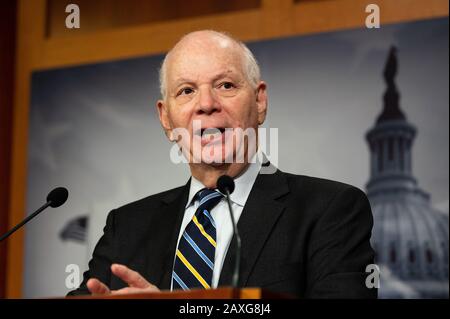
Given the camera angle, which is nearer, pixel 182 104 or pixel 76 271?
pixel 182 104

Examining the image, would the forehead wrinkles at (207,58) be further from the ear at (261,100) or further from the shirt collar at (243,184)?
the shirt collar at (243,184)

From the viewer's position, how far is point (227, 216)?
239cm

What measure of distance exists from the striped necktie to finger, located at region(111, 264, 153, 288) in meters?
0.36

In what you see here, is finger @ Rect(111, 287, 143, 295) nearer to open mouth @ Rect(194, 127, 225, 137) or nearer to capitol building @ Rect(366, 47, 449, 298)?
open mouth @ Rect(194, 127, 225, 137)

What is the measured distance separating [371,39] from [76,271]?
6.54 ft

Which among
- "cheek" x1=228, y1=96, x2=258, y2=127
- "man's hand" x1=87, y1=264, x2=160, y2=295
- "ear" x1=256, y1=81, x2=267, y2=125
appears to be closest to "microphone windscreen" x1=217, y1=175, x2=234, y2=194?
"man's hand" x1=87, y1=264, x2=160, y2=295

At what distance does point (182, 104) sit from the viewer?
2.53 metres

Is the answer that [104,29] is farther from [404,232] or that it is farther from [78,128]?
[404,232]

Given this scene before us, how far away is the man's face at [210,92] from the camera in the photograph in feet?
8.07

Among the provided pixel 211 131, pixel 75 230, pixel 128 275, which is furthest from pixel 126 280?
pixel 75 230

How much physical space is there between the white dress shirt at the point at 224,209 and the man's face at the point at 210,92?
0.31 ft

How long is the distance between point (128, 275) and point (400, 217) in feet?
7.05

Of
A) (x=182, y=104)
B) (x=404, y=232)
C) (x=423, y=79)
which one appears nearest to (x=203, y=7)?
(x=423, y=79)

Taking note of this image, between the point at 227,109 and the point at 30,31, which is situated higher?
the point at 30,31
